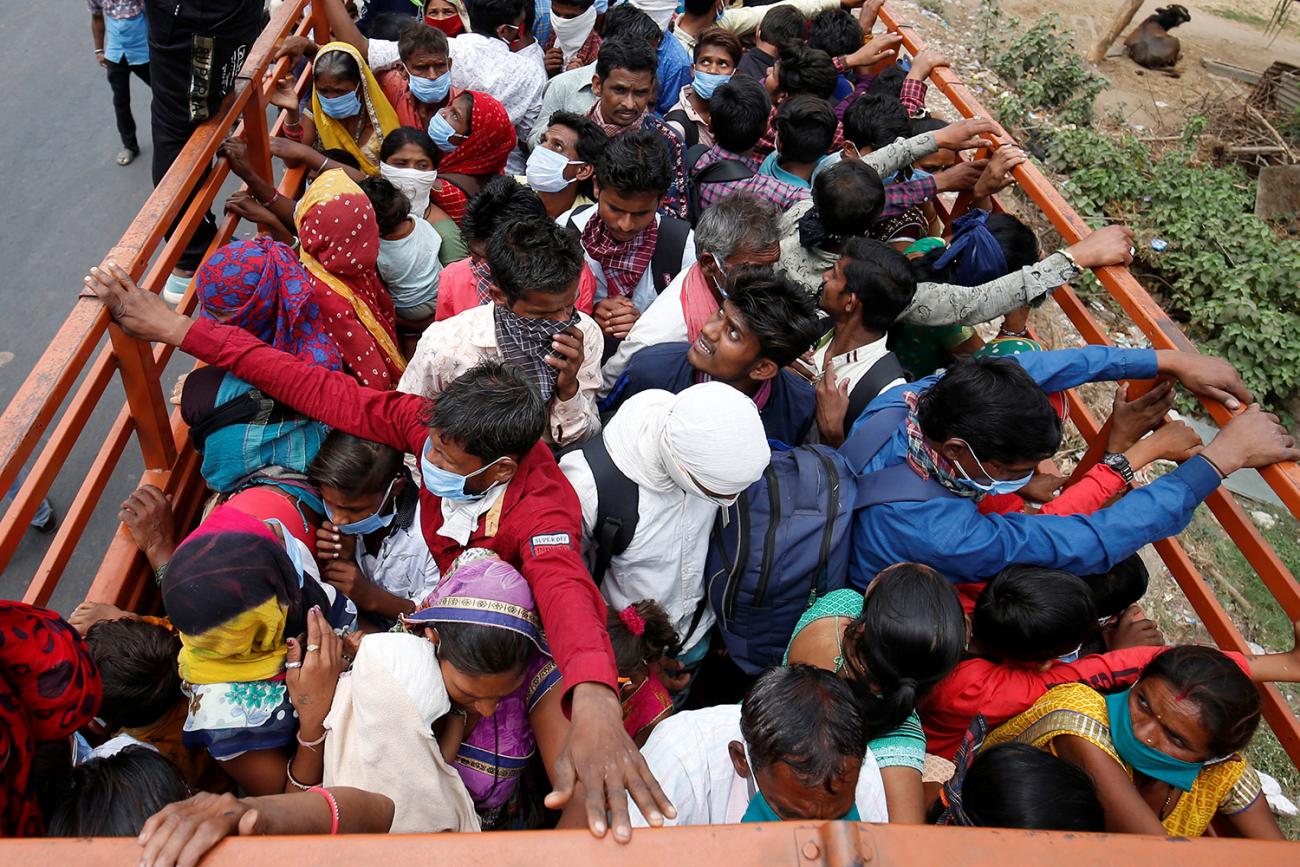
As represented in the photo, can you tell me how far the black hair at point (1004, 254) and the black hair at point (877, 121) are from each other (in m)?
0.87

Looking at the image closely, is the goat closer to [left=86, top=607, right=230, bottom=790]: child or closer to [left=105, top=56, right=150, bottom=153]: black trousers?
[left=105, top=56, right=150, bottom=153]: black trousers

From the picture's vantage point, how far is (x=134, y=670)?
186 centimetres

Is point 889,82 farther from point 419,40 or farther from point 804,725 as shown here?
point 804,725

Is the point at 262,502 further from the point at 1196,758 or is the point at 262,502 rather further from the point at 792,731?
the point at 1196,758

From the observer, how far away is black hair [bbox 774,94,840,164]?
371cm

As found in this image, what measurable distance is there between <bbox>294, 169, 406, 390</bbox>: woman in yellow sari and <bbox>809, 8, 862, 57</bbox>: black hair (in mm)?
3957

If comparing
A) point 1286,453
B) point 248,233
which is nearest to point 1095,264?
point 1286,453

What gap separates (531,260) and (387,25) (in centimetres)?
323

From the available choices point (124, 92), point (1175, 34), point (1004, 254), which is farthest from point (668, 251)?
point (1175, 34)

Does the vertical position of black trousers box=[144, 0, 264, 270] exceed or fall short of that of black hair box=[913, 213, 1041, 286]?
it exceeds it

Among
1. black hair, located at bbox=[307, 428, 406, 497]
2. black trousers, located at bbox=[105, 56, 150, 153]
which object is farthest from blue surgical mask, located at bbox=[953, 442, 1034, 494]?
black trousers, located at bbox=[105, 56, 150, 153]

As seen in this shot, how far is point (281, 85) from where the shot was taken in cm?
382

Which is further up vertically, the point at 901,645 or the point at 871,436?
the point at 901,645

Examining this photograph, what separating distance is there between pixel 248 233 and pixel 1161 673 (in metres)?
5.50
